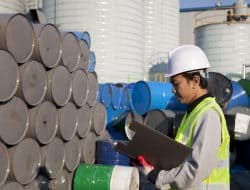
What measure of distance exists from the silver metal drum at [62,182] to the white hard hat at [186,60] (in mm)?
3038

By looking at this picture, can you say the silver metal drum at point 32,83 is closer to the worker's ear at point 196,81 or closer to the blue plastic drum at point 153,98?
the worker's ear at point 196,81

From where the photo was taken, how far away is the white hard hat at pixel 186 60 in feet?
6.88

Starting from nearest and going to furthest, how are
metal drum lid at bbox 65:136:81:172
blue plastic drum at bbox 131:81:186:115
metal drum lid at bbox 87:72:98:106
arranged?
metal drum lid at bbox 65:136:81:172, metal drum lid at bbox 87:72:98:106, blue plastic drum at bbox 131:81:186:115

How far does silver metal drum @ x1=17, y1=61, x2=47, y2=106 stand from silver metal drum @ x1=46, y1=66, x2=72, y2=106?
13 cm

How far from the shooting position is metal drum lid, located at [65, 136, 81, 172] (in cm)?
513

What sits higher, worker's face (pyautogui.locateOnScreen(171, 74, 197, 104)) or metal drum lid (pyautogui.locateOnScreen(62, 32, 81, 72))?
metal drum lid (pyautogui.locateOnScreen(62, 32, 81, 72))

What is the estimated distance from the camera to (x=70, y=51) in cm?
514

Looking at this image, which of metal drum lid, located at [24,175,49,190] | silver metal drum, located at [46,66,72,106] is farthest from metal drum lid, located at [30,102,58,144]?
metal drum lid, located at [24,175,49,190]

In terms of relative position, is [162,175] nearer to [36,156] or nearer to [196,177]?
[196,177]

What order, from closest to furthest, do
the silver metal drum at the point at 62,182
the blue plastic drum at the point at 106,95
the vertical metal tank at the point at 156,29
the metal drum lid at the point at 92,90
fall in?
the silver metal drum at the point at 62,182 → the metal drum lid at the point at 92,90 → the blue plastic drum at the point at 106,95 → the vertical metal tank at the point at 156,29

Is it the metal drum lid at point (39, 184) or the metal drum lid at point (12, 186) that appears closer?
the metal drum lid at point (12, 186)

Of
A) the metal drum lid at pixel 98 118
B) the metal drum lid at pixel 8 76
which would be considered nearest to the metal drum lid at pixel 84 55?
the metal drum lid at pixel 98 118

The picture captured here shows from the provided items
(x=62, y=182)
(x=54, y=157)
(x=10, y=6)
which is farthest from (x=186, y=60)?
(x=10, y=6)

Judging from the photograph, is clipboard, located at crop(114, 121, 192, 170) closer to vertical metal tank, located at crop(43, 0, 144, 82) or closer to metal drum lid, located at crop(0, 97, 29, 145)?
metal drum lid, located at crop(0, 97, 29, 145)
